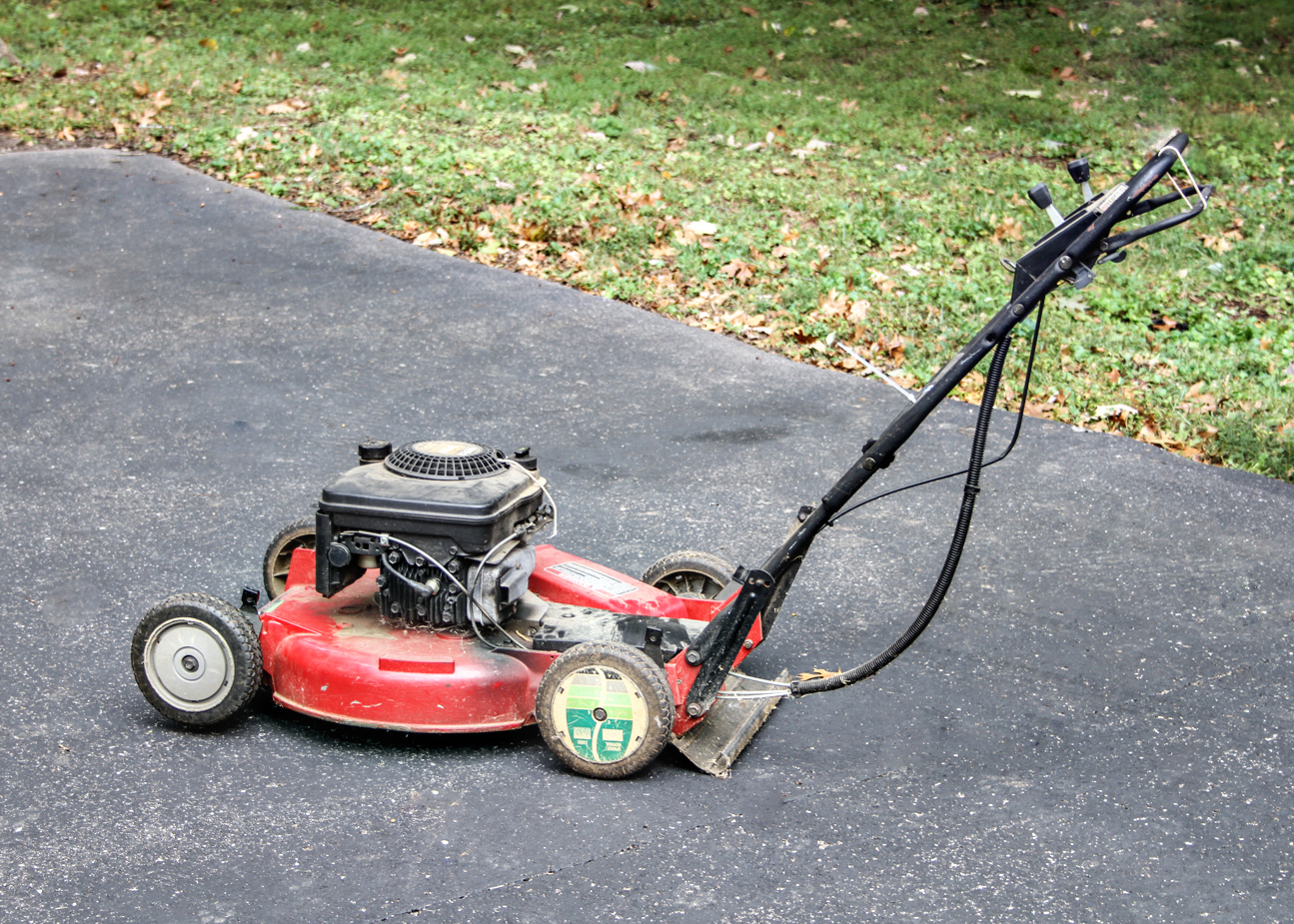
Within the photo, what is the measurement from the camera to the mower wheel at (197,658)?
11.3 ft

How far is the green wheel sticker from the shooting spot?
3.32 m

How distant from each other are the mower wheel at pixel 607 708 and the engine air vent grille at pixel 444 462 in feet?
1.91

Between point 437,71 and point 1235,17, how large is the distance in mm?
8034

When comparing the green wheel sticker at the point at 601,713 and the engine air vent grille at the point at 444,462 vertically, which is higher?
the engine air vent grille at the point at 444,462

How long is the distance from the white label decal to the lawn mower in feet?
0.54

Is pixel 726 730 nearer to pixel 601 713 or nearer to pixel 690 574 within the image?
pixel 601 713

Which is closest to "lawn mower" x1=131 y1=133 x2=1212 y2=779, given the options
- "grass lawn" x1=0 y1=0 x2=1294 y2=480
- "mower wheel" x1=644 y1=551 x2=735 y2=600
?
"mower wheel" x1=644 y1=551 x2=735 y2=600

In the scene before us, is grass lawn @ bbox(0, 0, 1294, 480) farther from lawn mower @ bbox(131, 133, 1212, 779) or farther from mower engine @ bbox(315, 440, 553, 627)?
mower engine @ bbox(315, 440, 553, 627)

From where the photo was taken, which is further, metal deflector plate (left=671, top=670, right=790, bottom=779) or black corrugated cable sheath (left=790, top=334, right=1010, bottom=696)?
metal deflector plate (left=671, top=670, right=790, bottom=779)

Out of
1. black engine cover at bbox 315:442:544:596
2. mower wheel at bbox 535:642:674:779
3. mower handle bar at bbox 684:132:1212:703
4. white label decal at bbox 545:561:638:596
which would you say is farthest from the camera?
white label decal at bbox 545:561:638:596

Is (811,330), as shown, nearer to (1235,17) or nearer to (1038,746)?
(1038,746)

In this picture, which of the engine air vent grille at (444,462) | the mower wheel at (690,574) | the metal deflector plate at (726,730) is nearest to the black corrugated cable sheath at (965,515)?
the metal deflector plate at (726,730)

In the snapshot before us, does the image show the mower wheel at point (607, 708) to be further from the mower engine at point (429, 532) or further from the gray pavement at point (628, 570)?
the mower engine at point (429, 532)

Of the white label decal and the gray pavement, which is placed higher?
the white label decal
